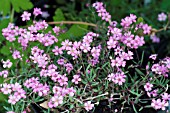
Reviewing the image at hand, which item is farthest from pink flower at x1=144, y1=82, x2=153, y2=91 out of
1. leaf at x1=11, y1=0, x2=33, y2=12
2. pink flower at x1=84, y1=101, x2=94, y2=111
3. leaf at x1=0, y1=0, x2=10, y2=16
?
leaf at x1=0, y1=0, x2=10, y2=16

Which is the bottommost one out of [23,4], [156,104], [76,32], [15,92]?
[156,104]

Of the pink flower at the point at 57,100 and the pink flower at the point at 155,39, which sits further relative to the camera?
the pink flower at the point at 155,39

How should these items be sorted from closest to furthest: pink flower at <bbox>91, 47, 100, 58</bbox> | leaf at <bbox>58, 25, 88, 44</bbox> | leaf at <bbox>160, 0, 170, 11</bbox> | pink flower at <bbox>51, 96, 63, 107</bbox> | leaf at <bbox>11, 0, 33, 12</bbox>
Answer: pink flower at <bbox>51, 96, 63, 107</bbox> < pink flower at <bbox>91, 47, 100, 58</bbox> < leaf at <bbox>58, 25, 88, 44</bbox> < leaf at <bbox>11, 0, 33, 12</bbox> < leaf at <bbox>160, 0, 170, 11</bbox>

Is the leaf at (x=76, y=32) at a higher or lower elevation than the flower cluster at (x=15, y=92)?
higher

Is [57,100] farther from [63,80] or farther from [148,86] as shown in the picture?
[148,86]

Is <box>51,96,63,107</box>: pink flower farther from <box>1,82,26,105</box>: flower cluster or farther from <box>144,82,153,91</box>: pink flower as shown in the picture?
<box>144,82,153,91</box>: pink flower

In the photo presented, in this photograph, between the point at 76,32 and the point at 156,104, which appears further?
the point at 76,32

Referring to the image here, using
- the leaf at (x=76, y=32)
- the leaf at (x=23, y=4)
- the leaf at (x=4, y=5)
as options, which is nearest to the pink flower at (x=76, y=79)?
the leaf at (x=76, y=32)

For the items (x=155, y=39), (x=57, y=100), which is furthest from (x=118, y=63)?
(x=155, y=39)

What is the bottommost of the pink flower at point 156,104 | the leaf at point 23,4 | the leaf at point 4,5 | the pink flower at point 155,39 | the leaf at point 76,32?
the pink flower at point 156,104

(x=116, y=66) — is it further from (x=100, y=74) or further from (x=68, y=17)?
(x=68, y=17)

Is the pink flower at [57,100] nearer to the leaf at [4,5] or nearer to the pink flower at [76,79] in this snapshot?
the pink flower at [76,79]
